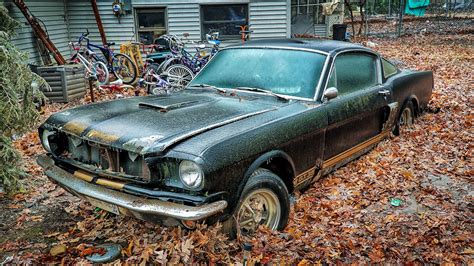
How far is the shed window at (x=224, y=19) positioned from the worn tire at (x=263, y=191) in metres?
10.4

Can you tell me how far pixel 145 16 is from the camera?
Answer: 43.4 ft

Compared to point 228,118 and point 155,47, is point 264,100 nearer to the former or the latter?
point 228,118

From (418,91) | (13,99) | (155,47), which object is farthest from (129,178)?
(155,47)

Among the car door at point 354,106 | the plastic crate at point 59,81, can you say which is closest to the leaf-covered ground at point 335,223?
the car door at point 354,106

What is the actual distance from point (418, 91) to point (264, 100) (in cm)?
350

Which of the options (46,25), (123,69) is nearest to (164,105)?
(123,69)

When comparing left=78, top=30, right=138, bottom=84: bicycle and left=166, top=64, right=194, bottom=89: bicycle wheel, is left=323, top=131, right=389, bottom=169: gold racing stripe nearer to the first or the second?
left=166, top=64, right=194, bottom=89: bicycle wheel

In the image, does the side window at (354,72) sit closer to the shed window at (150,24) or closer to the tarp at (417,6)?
the shed window at (150,24)

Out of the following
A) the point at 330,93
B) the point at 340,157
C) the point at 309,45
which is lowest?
the point at 340,157

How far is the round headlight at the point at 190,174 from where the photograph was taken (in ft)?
9.53

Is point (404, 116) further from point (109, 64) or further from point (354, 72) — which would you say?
point (109, 64)

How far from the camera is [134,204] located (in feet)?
9.81

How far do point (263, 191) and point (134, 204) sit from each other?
104cm

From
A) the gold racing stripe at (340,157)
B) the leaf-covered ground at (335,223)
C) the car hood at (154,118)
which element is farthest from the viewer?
the gold racing stripe at (340,157)
